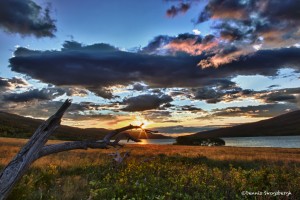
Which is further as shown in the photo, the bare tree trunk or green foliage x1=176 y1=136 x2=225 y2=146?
green foliage x1=176 y1=136 x2=225 y2=146

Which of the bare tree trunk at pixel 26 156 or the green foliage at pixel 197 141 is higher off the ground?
the bare tree trunk at pixel 26 156

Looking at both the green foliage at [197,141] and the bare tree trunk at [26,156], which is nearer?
the bare tree trunk at [26,156]

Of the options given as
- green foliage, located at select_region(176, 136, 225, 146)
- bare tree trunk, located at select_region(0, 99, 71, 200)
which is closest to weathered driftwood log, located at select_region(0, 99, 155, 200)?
bare tree trunk, located at select_region(0, 99, 71, 200)

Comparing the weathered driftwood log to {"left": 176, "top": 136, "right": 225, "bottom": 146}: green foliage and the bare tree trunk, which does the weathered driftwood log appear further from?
{"left": 176, "top": 136, "right": 225, "bottom": 146}: green foliage

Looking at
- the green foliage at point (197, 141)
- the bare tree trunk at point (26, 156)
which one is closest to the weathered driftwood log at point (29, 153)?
the bare tree trunk at point (26, 156)

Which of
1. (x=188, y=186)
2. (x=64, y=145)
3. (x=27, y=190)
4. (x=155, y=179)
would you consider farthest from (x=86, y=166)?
(x=64, y=145)

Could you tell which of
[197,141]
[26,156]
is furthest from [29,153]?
[197,141]

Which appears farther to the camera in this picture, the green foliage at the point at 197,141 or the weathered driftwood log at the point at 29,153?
the green foliage at the point at 197,141

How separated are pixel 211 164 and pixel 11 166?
21.6 m

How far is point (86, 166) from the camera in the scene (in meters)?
20.8

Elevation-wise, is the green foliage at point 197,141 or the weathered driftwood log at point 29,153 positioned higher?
the weathered driftwood log at point 29,153

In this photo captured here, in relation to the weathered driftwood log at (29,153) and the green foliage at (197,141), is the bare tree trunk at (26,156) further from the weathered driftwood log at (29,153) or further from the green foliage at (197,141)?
the green foliage at (197,141)

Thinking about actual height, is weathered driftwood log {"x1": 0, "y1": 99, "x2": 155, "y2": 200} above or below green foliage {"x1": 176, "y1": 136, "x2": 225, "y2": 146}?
above

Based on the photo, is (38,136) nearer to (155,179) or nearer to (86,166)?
(155,179)
